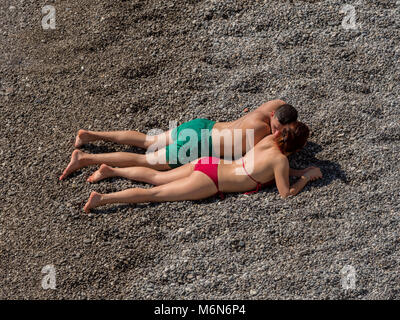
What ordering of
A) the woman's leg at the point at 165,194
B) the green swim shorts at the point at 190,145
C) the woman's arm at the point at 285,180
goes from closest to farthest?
the woman's arm at the point at 285,180 < the woman's leg at the point at 165,194 < the green swim shorts at the point at 190,145

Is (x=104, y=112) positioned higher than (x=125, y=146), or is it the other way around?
(x=104, y=112)

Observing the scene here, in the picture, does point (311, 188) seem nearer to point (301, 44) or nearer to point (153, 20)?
point (301, 44)

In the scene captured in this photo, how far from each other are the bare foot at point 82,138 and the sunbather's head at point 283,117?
1.88 metres

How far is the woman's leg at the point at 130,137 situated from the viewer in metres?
5.62

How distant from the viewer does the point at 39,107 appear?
20.7ft

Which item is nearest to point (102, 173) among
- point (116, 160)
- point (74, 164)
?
point (116, 160)

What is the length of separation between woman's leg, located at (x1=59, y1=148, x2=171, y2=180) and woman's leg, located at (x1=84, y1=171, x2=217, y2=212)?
1.34 feet

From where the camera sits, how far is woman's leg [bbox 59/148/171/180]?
5492 millimetres

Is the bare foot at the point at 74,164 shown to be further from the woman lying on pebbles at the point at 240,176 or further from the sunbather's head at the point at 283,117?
the sunbather's head at the point at 283,117

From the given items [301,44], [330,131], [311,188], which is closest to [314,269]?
[311,188]

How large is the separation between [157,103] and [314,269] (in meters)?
2.55

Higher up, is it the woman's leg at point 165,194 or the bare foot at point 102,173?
the bare foot at point 102,173

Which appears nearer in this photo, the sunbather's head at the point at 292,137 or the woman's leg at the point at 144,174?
the sunbather's head at the point at 292,137

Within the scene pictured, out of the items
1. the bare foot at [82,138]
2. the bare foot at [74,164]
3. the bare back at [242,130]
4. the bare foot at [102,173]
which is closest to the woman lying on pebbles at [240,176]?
the bare back at [242,130]
